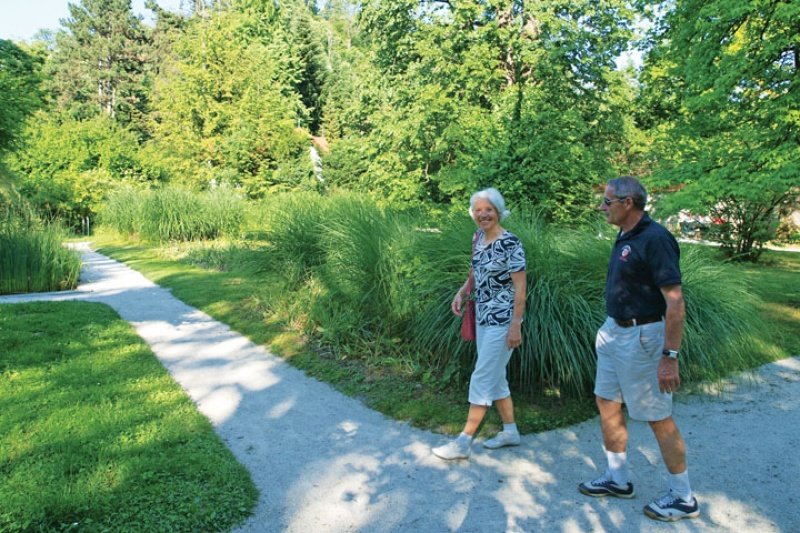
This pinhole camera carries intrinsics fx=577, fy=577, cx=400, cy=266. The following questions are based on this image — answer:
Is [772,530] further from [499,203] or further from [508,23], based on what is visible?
[508,23]

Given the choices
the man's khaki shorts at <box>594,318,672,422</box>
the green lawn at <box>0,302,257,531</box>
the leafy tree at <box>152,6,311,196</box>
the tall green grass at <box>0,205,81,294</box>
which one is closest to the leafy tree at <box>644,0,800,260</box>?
the man's khaki shorts at <box>594,318,672,422</box>

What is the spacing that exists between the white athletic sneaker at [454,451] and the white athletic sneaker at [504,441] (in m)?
0.22

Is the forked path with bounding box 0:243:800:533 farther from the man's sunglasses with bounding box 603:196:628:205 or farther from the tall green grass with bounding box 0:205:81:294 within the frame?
the tall green grass with bounding box 0:205:81:294

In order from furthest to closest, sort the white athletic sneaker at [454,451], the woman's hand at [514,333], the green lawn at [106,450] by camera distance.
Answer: the white athletic sneaker at [454,451] → the woman's hand at [514,333] → the green lawn at [106,450]

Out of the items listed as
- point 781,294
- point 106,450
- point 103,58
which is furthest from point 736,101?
point 103,58

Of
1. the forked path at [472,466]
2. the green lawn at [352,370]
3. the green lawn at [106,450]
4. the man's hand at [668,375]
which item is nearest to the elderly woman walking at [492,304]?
the forked path at [472,466]

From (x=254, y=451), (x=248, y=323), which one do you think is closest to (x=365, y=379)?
(x=254, y=451)

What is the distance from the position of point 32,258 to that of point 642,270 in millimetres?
10549

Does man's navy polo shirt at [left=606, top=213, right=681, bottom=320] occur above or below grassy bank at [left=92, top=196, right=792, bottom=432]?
above

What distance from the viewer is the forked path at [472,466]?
312cm

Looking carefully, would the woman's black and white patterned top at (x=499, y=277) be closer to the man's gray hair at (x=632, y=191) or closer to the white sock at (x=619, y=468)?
the man's gray hair at (x=632, y=191)

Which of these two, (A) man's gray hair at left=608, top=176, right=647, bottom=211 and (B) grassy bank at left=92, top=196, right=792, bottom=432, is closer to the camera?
(A) man's gray hair at left=608, top=176, right=647, bottom=211

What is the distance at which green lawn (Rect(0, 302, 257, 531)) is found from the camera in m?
3.03

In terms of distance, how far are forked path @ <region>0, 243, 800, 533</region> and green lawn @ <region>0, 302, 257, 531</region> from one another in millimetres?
233
